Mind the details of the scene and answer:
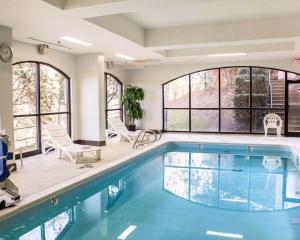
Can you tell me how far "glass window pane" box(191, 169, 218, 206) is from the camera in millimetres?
5242

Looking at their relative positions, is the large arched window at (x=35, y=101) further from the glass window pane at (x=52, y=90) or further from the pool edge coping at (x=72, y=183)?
the pool edge coping at (x=72, y=183)

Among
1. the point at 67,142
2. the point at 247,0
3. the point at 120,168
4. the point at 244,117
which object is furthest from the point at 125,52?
the point at 244,117

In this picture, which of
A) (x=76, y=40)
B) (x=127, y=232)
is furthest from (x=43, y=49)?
(x=127, y=232)

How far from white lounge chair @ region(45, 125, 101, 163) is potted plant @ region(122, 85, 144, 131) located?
4.40m

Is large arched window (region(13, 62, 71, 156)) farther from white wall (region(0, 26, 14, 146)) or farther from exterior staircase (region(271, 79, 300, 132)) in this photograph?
exterior staircase (region(271, 79, 300, 132))

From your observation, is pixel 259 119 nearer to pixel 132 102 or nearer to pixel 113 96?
pixel 132 102

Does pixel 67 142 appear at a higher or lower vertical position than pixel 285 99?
lower

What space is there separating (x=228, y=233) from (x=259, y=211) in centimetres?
105

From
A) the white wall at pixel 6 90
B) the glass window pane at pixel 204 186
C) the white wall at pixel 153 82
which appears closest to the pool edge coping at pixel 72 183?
the glass window pane at pixel 204 186

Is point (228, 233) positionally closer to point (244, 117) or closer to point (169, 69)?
point (244, 117)

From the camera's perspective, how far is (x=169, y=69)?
12266 millimetres

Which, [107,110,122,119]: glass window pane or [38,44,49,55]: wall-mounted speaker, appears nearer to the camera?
[38,44,49,55]: wall-mounted speaker

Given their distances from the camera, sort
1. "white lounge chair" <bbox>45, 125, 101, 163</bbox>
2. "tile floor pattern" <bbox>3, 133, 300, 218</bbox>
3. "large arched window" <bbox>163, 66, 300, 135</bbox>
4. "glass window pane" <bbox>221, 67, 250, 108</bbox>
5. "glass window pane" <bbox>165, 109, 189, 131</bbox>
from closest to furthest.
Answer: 1. "tile floor pattern" <bbox>3, 133, 300, 218</bbox>
2. "white lounge chair" <bbox>45, 125, 101, 163</bbox>
3. "large arched window" <bbox>163, 66, 300, 135</bbox>
4. "glass window pane" <bbox>221, 67, 250, 108</bbox>
5. "glass window pane" <bbox>165, 109, 189, 131</bbox>

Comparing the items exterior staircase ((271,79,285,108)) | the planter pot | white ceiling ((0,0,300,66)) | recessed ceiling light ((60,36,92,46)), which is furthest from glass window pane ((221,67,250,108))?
recessed ceiling light ((60,36,92,46))
